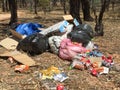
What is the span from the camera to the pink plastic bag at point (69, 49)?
7547mm

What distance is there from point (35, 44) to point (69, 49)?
2.91 ft

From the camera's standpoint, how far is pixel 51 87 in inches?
226

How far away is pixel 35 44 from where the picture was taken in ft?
25.8

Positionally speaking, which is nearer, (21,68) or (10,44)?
(21,68)

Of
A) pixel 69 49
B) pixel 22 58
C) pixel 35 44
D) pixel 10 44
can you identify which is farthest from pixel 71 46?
pixel 10 44

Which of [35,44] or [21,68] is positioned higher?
[35,44]

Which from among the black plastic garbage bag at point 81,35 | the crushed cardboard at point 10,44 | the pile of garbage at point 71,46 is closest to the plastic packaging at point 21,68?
the pile of garbage at point 71,46

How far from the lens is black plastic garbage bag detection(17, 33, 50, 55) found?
7.90m

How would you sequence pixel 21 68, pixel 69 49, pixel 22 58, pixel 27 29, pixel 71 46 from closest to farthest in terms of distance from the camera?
1. pixel 21 68
2. pixel 22 58
3. pixel 69 49
4. pixel 71 46
5. pixel 27 29

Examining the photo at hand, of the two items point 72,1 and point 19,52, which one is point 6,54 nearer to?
point 19,52

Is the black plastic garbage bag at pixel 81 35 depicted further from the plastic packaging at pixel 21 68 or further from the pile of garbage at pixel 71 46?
the plastic packaging at pixel 21 68

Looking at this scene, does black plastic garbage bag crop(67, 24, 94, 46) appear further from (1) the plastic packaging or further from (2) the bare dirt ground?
(1) the plastic packaging

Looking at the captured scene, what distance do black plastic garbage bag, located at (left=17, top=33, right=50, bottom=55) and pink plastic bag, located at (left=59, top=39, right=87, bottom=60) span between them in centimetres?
48

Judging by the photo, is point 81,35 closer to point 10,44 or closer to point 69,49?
point 69,49
